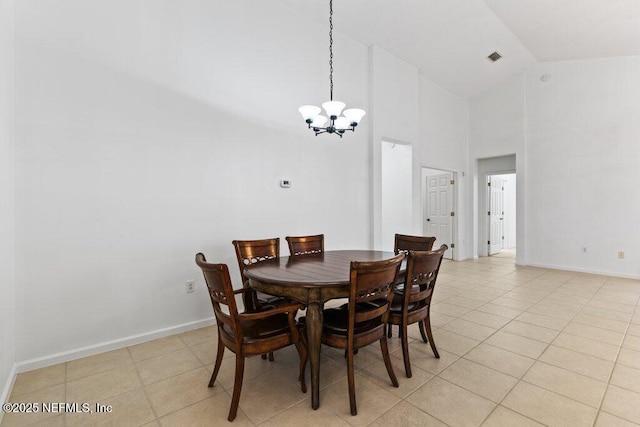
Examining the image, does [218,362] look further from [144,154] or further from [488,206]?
[488,206]

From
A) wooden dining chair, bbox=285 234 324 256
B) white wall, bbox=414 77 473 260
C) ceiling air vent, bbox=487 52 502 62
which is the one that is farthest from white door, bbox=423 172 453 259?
wooden dining chair, bbox=285 234 324 256

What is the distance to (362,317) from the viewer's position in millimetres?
1746

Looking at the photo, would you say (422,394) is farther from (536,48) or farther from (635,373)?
(536,48)

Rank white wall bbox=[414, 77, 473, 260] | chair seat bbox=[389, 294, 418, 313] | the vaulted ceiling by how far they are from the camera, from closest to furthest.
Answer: chair seat bbox=[389, 294, 418, 313], the vaulted ceiling, white wall bbox=[414, 77, 473, 260]

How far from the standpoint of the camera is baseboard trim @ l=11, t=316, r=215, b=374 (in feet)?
7.18

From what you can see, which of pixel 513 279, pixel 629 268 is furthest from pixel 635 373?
pixel 629 268

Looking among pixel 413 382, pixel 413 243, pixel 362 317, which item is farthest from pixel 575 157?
pixel 362 317

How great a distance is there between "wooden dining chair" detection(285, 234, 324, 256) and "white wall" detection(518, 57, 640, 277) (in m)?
5.13

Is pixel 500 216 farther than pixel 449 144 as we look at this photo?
Yes

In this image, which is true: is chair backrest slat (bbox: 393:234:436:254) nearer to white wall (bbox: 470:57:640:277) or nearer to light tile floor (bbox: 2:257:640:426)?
→ light tile floor (bbox: 2:257:640:426)

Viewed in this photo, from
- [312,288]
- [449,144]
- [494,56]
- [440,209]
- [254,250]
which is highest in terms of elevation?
[494,56]

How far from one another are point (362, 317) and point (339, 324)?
205mm

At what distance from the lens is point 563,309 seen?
344cm

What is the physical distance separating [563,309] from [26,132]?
18.2ft
